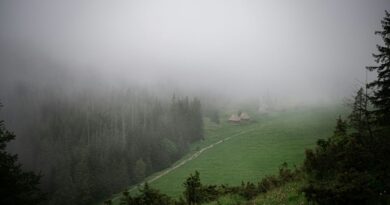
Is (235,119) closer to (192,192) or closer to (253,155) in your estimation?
(253,155)

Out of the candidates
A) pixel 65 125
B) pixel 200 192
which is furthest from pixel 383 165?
pixel 65 125

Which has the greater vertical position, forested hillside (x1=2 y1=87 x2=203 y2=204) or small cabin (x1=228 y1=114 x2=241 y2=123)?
small cabin (x1=228 y1=114 x2=241 y2=123)

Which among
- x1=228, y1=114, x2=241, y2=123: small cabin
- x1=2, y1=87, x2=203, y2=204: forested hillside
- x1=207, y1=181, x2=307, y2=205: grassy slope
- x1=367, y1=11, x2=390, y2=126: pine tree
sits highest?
x1=367, y1=11, x2=390, y2=126: pine tree

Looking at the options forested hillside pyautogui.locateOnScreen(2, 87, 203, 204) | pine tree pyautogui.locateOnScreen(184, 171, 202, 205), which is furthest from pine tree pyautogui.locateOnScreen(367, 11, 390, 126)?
forested hillside pyautogui.locateOnScreen(2, 87, 203, 204)

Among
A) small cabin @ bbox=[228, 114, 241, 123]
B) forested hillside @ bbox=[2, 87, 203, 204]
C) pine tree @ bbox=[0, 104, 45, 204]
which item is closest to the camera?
pine tree @ bbox=[0, 104, 45, 204]

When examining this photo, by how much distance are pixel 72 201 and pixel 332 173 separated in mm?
105835

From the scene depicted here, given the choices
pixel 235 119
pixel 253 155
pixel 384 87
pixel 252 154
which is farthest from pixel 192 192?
pixel 235 119

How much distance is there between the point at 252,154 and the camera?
322 ft

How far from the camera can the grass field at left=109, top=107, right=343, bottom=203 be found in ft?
252

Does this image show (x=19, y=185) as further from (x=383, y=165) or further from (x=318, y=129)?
(x=318, y=129)

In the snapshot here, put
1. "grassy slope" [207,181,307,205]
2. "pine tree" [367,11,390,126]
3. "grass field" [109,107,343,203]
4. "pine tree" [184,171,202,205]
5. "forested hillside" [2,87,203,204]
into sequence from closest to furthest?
"grassy slope" [207,181,307,205] < "pine tree" [367,11,390,126] < "pine tree" [184,171,202,205] < "grass field" [109,107,343,203] < "forested hillside" [2,87,203,204]

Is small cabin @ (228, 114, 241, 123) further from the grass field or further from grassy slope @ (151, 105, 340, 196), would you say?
grassy slope @ (151, 105, 340, 196)

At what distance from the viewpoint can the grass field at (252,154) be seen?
A: 76750 millimetres

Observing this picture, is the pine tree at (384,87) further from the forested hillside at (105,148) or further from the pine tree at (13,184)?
the forested hillside at (105,148)
